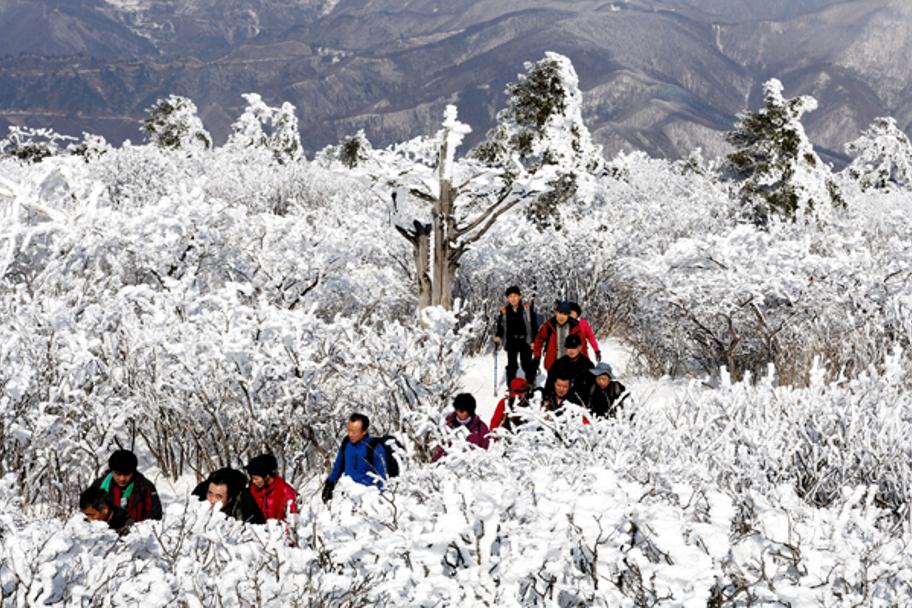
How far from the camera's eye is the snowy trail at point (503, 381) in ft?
32.1

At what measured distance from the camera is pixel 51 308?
7.79 metres

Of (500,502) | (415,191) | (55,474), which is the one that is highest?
(415,191)

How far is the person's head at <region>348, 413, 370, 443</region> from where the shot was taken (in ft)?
18.9

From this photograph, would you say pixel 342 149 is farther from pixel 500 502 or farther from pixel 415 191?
pixel 500 502

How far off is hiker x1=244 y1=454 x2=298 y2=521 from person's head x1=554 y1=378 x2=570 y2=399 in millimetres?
2244

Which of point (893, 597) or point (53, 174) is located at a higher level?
point (53, 174)

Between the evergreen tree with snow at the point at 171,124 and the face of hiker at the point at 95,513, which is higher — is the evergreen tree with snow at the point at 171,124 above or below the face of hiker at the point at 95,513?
above

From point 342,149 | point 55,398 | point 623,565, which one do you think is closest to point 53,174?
point 55,398

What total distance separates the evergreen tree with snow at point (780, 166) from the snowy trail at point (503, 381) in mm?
8738

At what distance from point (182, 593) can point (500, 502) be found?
1.33m

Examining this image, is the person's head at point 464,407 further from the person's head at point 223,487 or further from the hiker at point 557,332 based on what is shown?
A: the hiker at point 557,332

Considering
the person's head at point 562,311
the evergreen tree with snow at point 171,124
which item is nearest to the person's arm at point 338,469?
the person's head at point 562,311

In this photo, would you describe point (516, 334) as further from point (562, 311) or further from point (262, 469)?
point (262, 469)

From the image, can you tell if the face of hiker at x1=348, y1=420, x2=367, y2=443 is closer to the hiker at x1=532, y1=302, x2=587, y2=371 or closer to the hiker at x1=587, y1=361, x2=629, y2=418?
the hiker at x1=587, y1=361, x2=629, y2=418
